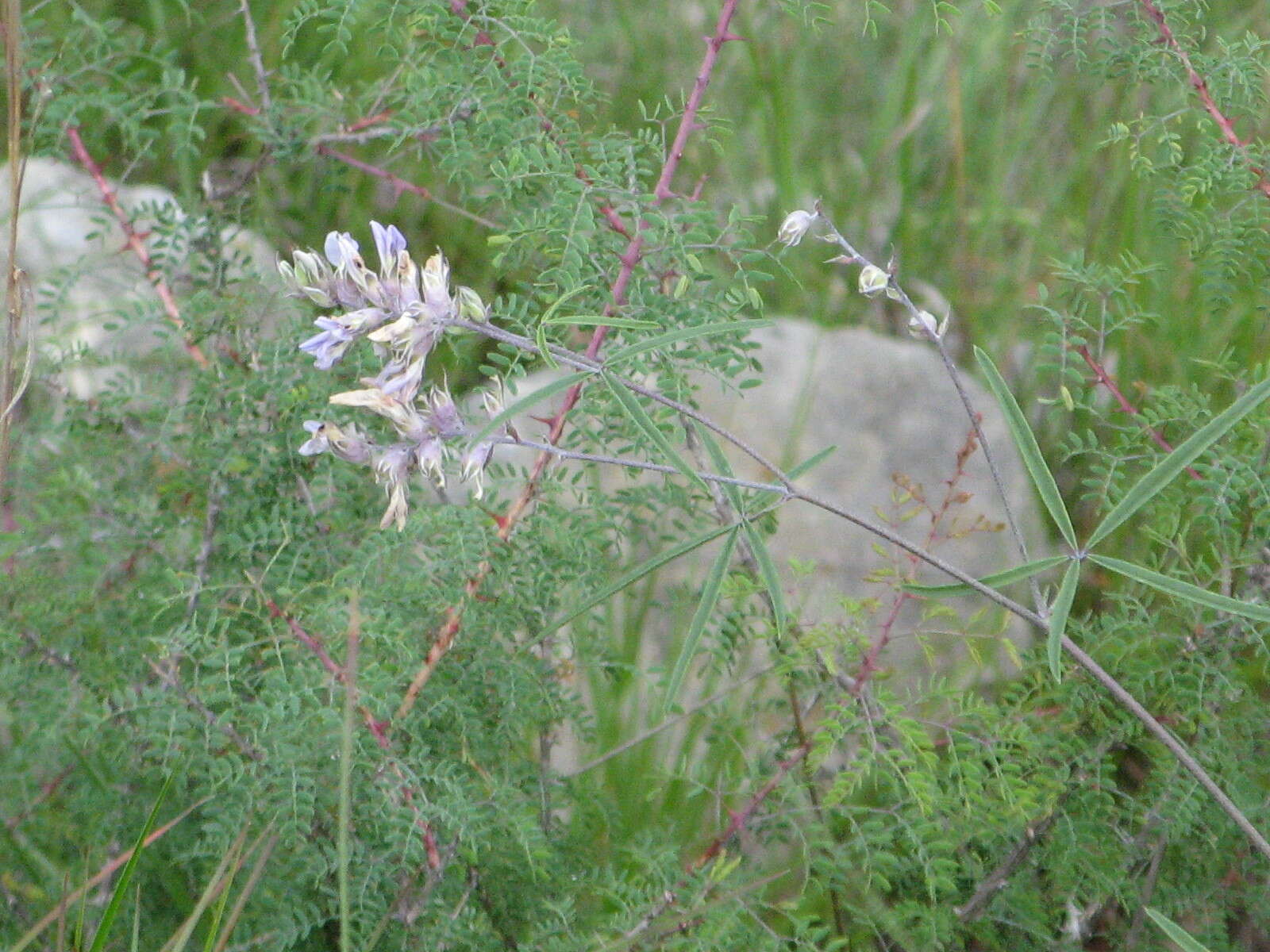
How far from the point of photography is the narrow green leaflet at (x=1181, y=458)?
2.98ft

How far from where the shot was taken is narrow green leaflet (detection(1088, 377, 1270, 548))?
0.91m

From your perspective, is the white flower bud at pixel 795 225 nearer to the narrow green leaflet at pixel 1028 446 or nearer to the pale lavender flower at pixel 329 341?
the narrow green leaflet at pixel 1028 446

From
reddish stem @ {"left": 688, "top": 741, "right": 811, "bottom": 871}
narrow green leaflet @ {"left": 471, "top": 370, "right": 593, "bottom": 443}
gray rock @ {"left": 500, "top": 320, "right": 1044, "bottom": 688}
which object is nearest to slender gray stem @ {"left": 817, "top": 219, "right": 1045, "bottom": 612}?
narrow green leaflet @ {"left": 471, "top": 370, "right": 593, "bottom": 443}

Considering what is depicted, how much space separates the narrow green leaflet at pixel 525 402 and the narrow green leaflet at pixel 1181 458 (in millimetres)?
376

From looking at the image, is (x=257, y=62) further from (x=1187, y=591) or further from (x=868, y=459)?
(x=868, y=459)

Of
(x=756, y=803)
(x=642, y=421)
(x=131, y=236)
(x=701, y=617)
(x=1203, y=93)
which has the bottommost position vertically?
(x=756, y=803)

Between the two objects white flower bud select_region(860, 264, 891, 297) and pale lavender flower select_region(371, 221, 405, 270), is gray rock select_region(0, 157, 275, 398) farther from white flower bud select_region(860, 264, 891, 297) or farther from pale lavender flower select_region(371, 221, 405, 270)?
white flower bud select_region(860, 264, 891, 297)

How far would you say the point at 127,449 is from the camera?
1484 millimetres

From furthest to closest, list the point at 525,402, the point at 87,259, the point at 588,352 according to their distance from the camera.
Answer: the point at 87,259 → the point at 588,352 → the point at 525,402

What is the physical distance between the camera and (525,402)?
35.3 inches

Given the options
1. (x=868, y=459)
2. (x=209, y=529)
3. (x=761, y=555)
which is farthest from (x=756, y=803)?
(x=868, y=459)

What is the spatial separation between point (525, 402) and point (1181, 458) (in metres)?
0.46

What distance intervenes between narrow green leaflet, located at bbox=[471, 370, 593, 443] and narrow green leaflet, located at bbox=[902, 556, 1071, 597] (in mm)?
304

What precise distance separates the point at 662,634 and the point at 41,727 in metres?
1.03
